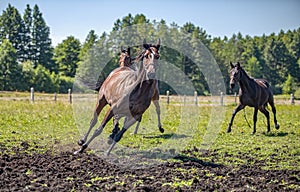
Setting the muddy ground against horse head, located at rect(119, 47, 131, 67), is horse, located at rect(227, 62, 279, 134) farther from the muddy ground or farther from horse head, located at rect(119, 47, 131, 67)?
the muddy ground

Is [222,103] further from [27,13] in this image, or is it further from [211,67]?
[27,13]

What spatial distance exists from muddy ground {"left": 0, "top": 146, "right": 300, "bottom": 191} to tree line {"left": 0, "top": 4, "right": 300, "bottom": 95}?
27.2 meters

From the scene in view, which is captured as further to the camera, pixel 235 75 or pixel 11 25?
pixel 11 25

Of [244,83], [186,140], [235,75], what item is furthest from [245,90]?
[186,140]

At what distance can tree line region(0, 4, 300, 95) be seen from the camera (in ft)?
160

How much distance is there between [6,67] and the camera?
52219 millimetres

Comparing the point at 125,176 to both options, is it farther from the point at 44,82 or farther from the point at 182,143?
the point at 44,82

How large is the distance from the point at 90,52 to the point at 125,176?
1409 inches

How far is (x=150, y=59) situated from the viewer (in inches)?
298

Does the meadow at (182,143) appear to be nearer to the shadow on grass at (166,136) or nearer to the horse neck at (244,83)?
the shadow on grass at (166,136)

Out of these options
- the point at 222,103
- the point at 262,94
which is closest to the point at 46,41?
the point at 222,103

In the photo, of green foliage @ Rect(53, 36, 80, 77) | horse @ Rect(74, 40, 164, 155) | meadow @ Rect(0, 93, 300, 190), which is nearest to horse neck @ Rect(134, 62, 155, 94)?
horse @ Rect(74, 40, 164, 155)

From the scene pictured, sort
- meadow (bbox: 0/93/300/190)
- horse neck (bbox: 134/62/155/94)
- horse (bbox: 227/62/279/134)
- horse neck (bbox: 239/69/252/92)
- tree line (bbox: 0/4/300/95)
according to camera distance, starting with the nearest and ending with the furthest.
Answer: horse neck (bbox: 134/62/155/94) → meadow (bbox: 0/93/300/190) → horse (bbox: 227/62/279/134) → horse neck (bbox: 239/69/252/92) → tree line (bbox: 0/4/300/95)

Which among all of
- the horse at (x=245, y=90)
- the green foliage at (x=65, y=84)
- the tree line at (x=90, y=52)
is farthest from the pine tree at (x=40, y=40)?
the horse at (x=245, y=90)
